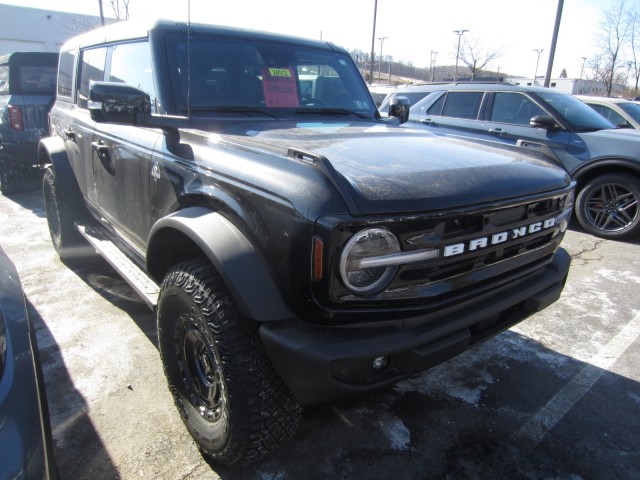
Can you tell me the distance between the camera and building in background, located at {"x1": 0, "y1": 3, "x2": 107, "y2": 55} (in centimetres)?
3112

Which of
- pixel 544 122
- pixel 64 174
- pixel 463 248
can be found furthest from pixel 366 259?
pixel 544 122

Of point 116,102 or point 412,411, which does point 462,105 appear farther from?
point 116,102

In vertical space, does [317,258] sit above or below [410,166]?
below

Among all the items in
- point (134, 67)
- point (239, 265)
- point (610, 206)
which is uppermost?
point (134, 67)

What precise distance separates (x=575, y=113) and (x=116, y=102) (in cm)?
612

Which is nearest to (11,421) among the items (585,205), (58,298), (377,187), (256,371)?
(256,371)

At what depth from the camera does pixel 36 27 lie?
32.4 m

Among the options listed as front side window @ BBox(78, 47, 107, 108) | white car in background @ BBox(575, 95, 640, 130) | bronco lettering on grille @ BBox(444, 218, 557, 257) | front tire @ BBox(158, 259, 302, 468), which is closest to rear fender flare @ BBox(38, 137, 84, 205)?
front side window @ BBox(78, 47, 107, 108)

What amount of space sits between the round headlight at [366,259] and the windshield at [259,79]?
4.59ft

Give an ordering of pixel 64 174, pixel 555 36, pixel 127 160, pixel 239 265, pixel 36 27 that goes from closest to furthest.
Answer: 1. pixel 239 265
2. pixel 127 160
3. pixel 64 174
4. pixel 555 36
5. pixel 36 27

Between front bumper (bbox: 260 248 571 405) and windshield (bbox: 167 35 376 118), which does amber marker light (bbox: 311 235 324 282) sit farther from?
windshield (bbox: 167 35 376 118)

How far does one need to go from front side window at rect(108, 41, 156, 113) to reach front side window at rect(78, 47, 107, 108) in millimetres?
305

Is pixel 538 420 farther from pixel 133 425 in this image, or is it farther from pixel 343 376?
pixel 133 425

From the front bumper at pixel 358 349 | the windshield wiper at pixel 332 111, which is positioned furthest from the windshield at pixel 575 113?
the front bumper at pixel 358 349
